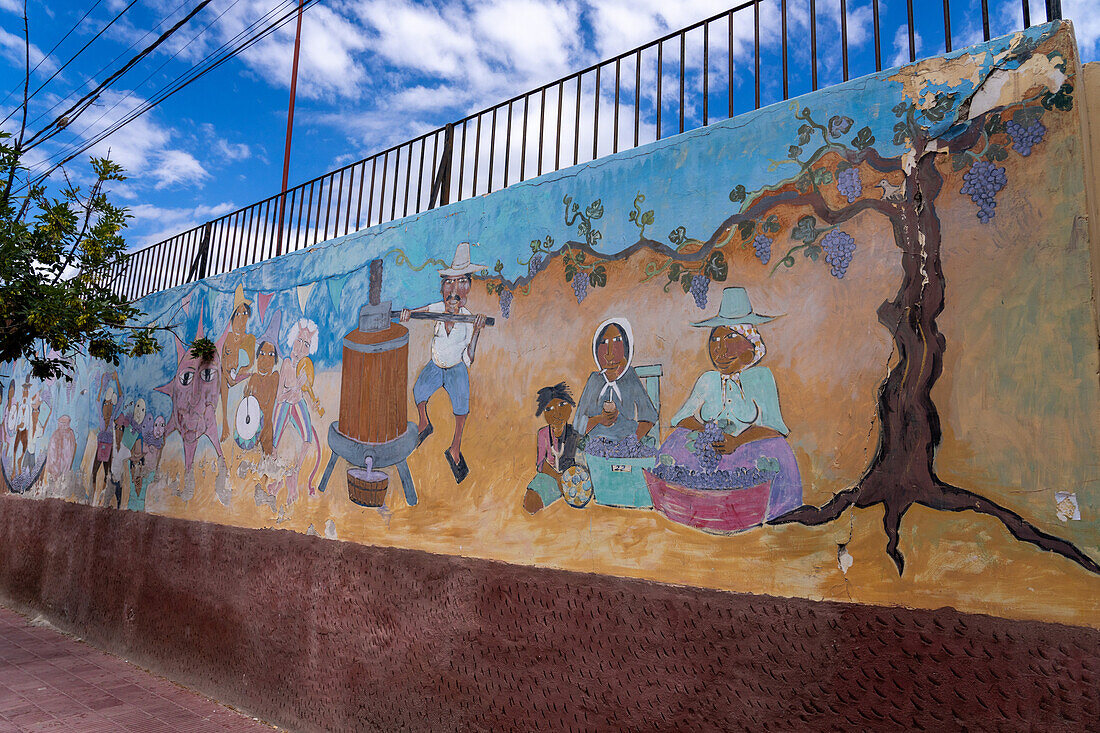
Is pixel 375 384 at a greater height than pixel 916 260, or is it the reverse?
pixel 916 260

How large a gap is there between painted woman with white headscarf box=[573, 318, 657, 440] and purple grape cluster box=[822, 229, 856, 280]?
37.9 inches

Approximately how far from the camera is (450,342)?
4414mm

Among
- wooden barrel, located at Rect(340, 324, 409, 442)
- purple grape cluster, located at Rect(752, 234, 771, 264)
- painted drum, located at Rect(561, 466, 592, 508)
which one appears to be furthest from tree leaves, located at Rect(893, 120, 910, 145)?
wooden barrel, located at Rect(340, 324, 409, 442)

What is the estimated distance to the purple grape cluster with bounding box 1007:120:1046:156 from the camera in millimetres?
2541

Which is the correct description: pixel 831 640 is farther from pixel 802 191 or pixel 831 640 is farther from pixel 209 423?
pixel 209 423

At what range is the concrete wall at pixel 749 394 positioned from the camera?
246 centimetres

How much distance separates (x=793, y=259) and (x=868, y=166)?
1.47ft

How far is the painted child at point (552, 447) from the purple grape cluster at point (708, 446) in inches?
27.1

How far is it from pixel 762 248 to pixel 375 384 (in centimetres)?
272

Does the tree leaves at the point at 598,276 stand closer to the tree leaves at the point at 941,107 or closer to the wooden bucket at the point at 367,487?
the tree leaves at the point at 941,107

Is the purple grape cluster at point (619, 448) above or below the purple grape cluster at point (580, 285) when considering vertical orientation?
below

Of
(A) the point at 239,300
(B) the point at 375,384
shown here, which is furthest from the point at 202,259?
(B) the point at 375,384

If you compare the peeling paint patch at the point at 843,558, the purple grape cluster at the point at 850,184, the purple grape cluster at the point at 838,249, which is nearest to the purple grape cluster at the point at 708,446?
the peeling paint patch at the point at 843,558

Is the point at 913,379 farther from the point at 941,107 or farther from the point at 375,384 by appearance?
the point at 375,384
